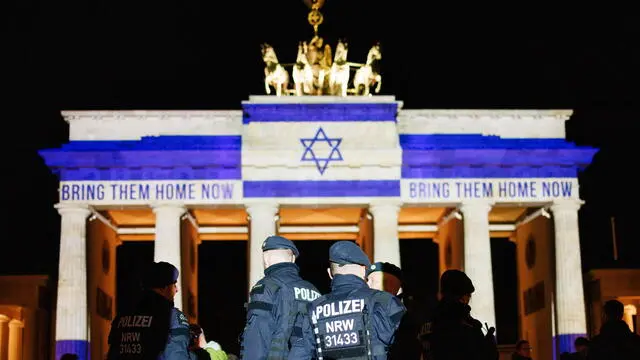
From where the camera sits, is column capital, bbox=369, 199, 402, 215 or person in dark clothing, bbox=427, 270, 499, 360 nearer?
person in dark clothing, bbox=427, 270, 499, 360

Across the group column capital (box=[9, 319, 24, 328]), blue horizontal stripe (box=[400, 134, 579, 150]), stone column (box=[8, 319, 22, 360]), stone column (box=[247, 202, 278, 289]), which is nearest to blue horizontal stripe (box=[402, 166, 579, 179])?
blue horizontal stripe (box=[400, 134, 579, 150])

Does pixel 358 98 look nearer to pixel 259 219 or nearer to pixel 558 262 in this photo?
pixel 259 219

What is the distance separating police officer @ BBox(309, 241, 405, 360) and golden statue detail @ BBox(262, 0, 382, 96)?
118 feet

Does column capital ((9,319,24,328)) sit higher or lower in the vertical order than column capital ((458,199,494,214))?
lower

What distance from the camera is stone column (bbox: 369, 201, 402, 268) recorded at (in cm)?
4259

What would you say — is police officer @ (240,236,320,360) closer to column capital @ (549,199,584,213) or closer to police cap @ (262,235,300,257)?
police cap @ (262,235,300,257)

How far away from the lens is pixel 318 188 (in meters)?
43.3

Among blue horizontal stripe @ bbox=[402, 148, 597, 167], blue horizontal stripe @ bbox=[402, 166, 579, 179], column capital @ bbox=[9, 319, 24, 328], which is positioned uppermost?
blue horizontal stripe @ bbox=[402, 148, 597, 167]

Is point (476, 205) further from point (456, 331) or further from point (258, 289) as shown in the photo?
point (456, 331)

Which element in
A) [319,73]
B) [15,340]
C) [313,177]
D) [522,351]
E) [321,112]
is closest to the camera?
[522,351]

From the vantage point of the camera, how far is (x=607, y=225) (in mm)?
55781

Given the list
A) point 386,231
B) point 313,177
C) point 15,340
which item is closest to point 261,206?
point 313,177

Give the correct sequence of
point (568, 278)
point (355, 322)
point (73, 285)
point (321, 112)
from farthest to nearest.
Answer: point (321, 112) < point (568, 278) < point (73, 285) < point (355, 322)

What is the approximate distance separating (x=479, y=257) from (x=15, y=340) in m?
20.5
